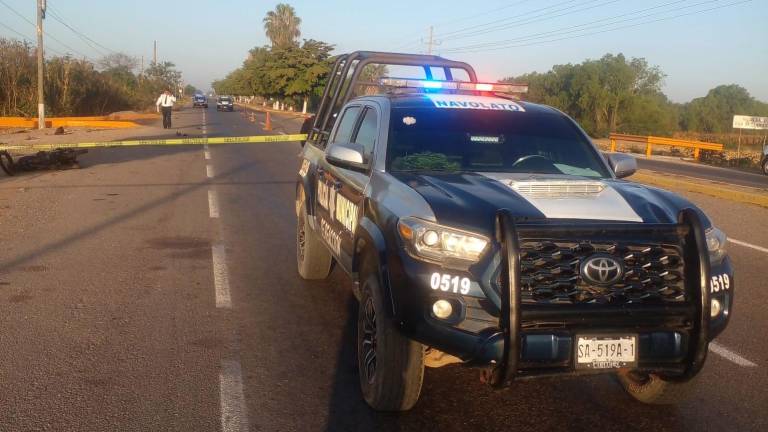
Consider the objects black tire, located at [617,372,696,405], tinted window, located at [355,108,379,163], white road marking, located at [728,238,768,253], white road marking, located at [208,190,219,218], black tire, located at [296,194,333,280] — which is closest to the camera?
black tire, located at [617,372,696,405]

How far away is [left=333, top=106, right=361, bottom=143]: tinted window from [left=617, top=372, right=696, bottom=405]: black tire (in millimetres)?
2906

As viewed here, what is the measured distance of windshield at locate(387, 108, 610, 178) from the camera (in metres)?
4.89

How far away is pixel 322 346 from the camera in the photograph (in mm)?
5199

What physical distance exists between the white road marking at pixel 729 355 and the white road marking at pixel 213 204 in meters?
7.22

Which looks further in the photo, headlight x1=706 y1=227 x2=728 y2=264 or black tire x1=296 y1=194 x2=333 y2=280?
black tire x1=296 y1=194 x2=333 y2=280

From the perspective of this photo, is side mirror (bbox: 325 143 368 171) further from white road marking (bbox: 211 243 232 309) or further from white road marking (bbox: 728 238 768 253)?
white road marking (bbox: 728 238 768 253)

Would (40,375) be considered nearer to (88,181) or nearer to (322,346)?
(322,346)

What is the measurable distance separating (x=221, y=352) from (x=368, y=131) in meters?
1.94

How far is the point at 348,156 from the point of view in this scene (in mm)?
4648

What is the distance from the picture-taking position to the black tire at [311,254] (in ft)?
22.1

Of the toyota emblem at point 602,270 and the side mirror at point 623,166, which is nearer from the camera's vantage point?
the toyota emblem at point 602,270

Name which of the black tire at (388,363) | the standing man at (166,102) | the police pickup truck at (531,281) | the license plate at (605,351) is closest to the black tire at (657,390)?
the police pickup truck at (531,281)

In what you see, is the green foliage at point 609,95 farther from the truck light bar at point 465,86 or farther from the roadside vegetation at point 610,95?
the truck light bar at point 465,86

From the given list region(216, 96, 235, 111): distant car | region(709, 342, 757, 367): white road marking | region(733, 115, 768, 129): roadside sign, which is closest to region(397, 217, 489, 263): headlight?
region(709, 342, 757, 367): white road marking
